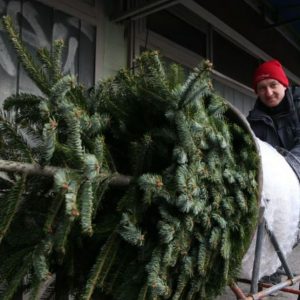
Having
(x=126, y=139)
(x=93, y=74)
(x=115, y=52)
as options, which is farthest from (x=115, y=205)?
(x=115, y=52)

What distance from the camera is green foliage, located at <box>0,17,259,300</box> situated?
1.25 metres

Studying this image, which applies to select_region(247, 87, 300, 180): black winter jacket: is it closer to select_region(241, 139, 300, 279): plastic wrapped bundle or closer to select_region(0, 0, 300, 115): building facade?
select_region(241, 139, 300, 279): plastic wrapped bundle

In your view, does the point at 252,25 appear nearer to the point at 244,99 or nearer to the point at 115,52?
the point at 244,99

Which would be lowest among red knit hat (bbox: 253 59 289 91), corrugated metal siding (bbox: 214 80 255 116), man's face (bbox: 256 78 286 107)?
man's face (bbox: 256 78 286 107)

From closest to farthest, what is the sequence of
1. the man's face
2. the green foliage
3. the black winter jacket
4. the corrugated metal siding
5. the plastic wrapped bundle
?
the green foliage, the plastic wrapped bundle, the black winter jacket, the man's face, the corrugated metal siding

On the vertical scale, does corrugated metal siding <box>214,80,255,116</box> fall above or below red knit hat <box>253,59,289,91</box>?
above

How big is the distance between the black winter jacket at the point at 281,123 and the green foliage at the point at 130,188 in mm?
1091

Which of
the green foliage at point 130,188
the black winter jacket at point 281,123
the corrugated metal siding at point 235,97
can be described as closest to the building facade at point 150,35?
the corrugated metal siding at point 235,97

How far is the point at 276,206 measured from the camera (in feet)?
6.22

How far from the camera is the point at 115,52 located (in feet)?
13.2

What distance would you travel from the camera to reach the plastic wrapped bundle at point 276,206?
1859 millimetres

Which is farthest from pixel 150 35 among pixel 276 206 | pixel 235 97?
pixel 276 206

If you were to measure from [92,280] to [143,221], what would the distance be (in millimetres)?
256

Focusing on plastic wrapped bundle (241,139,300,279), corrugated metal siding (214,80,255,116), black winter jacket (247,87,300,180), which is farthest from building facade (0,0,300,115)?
plastic wrapped bundle (241,139,300,279)
